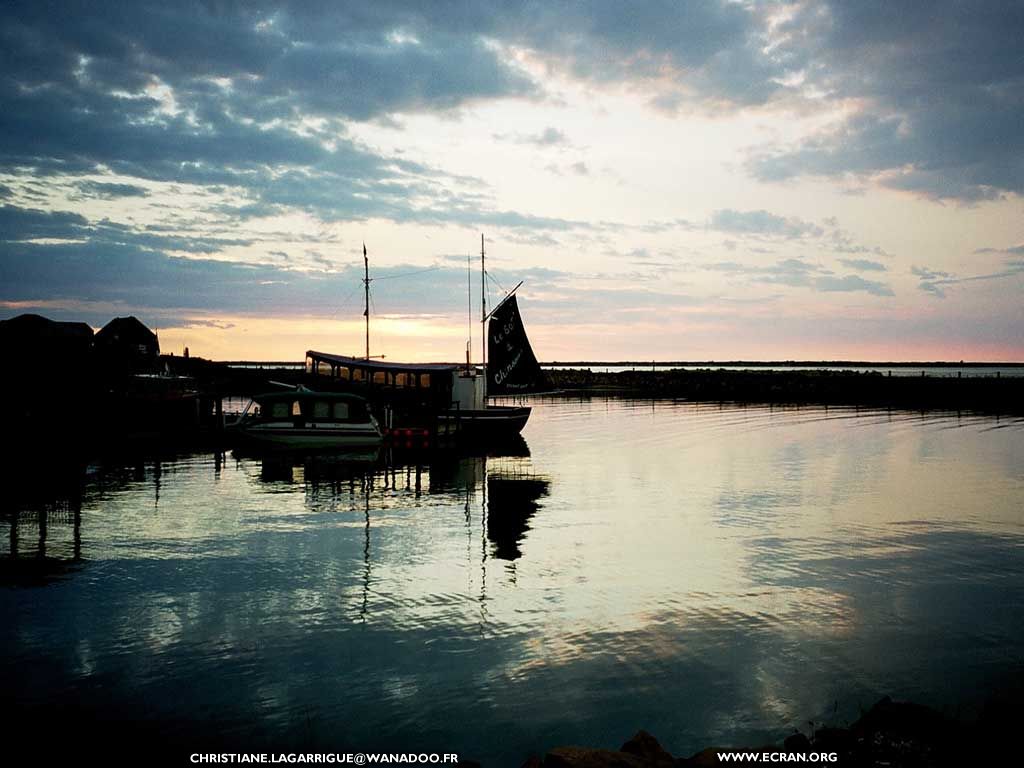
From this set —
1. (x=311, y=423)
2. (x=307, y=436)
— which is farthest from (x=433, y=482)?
(x=311, y=423)

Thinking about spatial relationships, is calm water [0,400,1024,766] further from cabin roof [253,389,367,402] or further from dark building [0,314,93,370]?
dark building [0,314,93,370]

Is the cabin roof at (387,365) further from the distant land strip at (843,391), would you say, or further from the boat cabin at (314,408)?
the distant land strip at (843,391)

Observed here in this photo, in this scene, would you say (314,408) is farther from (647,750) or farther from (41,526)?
(647,750)

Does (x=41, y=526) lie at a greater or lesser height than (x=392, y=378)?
lesser

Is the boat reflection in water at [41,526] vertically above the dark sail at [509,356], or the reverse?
the dark sail at [509,356]

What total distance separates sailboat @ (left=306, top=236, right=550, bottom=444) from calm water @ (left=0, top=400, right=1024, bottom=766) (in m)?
21.9

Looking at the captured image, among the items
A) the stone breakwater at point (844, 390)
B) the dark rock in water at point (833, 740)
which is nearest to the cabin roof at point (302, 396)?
the dark rock in water at point (833, 740)

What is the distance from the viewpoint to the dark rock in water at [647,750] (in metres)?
8.55

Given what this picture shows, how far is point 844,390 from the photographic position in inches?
4798

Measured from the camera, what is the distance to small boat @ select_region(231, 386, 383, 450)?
4888 centimetres

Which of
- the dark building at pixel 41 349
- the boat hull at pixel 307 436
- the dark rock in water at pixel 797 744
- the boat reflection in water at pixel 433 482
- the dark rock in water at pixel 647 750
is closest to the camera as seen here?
the dark rock in water at pixel 647 750

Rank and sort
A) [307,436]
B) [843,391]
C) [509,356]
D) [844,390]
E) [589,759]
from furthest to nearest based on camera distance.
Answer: [844,390]
[843,391]
[509,356]
[307,436]
[589,759]

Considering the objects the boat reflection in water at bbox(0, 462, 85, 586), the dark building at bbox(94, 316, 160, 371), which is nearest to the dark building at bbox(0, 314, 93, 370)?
the boat reflection in water at bbox(0, 462, 85, 586)

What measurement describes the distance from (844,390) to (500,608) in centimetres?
11946
